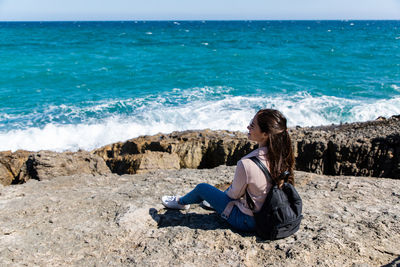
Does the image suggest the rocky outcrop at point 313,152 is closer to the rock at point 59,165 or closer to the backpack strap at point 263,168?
the rock at point 59,165

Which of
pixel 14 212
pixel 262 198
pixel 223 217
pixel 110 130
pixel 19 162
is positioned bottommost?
pixel 110 130

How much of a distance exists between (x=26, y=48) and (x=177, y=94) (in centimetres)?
2506

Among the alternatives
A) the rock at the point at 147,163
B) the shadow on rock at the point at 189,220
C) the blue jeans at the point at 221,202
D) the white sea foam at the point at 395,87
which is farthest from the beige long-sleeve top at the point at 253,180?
the white sea foam at the point at 395,87

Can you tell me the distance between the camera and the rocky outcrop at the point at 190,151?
6394 mm

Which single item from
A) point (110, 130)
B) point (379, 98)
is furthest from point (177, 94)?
point (379, 98)

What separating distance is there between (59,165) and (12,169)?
152 centimetres

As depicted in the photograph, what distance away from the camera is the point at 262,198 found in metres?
3.08

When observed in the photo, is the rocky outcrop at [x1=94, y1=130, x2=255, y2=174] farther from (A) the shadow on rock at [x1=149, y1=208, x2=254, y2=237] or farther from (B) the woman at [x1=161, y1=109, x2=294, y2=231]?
(B) the woman at [x1=161, y1=109, x2=294, y2=231]

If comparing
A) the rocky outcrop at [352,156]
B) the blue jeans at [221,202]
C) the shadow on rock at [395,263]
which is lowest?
the rocky outcrop at [352,156]

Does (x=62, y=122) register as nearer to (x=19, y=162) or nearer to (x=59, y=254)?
(x=19, y=162)

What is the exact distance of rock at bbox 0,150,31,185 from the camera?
5.93m

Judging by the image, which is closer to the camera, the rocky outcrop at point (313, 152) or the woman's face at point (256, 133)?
the woman's face at point (256, 133)

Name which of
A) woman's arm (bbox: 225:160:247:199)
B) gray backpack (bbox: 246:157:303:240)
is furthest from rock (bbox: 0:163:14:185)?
gray backpack (bbox: 246:157:303:240)

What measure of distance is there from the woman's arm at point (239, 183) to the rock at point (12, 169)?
407 cm
